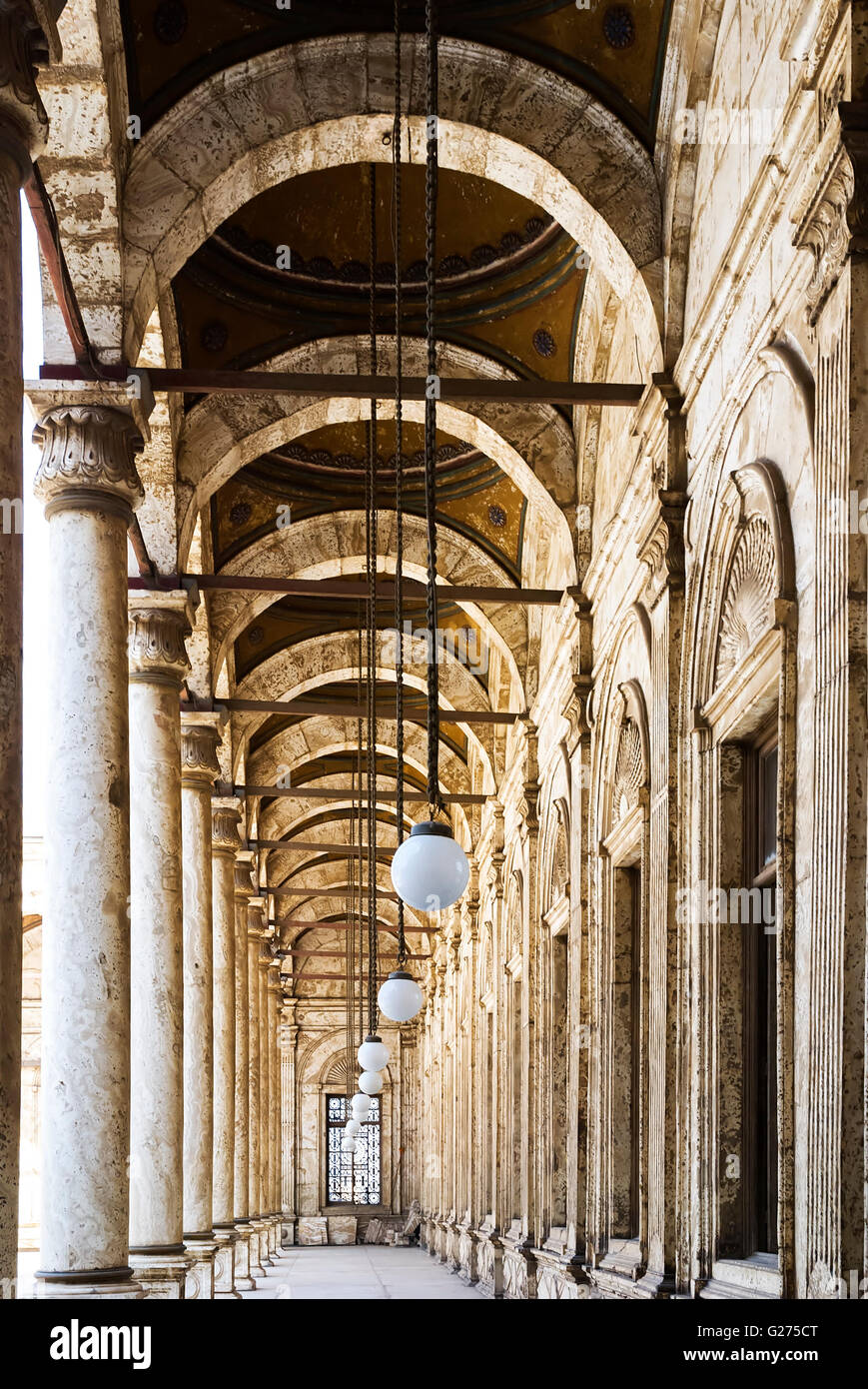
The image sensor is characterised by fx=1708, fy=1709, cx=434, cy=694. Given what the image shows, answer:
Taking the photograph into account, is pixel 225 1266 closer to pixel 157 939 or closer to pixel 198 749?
pixel 198 749

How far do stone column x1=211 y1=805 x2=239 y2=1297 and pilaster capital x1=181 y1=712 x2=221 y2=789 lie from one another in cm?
213

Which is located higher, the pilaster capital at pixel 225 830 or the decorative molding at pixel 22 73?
the decorative molding at pixel 22 73

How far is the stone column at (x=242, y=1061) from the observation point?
2427 centimetres

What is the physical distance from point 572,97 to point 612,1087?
684 centimetres

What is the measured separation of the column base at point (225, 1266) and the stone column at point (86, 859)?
10317 millimetres

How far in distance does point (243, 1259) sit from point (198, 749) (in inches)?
372

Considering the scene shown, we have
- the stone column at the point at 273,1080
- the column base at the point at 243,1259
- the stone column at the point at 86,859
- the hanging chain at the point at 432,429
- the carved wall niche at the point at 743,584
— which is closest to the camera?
the hanging chain at the point at 432,429

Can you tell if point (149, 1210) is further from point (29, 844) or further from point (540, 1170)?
point (29, 844)

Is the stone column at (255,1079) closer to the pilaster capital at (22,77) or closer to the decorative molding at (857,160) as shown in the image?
the pilaster capital at (22,77)

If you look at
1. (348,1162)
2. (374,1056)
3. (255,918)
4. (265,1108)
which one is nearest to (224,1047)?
(374,1056)

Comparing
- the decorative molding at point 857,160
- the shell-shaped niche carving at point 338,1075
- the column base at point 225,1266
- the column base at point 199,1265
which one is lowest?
the shell-shaped niche carving at point 338,1075

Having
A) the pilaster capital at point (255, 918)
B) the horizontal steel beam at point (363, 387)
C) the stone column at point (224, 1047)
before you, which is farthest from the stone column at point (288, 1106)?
the horizontal steel beam at point (363, 387)

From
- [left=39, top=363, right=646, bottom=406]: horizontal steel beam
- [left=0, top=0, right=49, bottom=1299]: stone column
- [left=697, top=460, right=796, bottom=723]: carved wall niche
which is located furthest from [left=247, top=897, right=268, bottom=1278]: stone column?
[left=0, top=0, right=49, bottom=1299]: stone column

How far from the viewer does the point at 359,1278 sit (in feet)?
80.8
